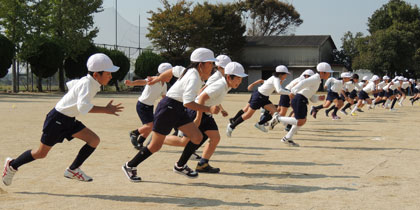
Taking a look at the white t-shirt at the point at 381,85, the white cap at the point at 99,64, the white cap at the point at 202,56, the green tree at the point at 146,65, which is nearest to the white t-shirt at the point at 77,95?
the white cap at the point at 99,64

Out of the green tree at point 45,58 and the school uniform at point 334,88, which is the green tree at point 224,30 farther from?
the school uniform at point 334,88

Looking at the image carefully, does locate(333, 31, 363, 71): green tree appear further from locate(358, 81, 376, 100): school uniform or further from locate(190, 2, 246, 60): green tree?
locate(358, 81, 376, 100): school uniform

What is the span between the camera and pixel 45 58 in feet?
136

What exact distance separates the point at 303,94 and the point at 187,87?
15.9ft

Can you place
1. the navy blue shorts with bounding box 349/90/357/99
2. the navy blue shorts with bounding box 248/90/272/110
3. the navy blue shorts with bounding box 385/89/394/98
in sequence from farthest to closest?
1. the navy blue shorts with bounding box 385/89/394/98
2. the navy blue shorts with bounding box 349/90/357/99
3. the navy blue shorts with bounding box 248/90/272/110

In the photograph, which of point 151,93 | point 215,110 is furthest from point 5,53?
point 215,110

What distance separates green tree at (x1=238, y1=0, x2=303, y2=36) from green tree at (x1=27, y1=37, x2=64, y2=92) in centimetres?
3572

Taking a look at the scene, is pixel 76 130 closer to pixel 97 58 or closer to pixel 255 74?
pixel 97 58

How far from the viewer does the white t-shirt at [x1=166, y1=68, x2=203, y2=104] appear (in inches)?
236

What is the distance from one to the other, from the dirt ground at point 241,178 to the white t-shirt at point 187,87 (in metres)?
1.08

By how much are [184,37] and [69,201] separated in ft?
164

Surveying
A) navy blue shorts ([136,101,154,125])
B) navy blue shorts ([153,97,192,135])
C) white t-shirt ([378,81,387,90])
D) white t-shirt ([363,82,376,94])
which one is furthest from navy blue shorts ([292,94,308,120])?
white t-shirt ([378,81,387,90])

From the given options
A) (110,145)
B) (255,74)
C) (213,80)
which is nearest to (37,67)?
(255,74)

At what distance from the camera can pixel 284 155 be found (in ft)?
29.2
